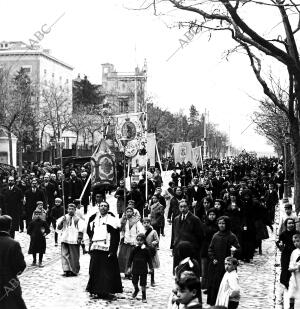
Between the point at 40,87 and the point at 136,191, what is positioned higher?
the point at 40,87

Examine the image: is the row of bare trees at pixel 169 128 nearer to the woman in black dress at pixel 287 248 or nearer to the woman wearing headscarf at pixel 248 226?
the woman wearing headscarf at pixel 248 226

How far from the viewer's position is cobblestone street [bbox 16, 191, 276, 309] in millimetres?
10984

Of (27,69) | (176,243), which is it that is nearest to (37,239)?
(176,243)

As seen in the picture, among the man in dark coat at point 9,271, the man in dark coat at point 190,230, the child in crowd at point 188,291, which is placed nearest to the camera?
the child in crowd at point 188,291

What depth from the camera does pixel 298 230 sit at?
10.8 metres

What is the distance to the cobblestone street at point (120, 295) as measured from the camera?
36.0ft

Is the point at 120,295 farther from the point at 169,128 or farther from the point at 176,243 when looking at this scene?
the point at 169,128

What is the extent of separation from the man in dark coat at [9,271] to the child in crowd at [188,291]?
3.00 meters

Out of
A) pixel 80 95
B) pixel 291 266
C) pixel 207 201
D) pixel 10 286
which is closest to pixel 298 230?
pixel 291 266

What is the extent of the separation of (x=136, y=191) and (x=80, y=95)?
2708 inches

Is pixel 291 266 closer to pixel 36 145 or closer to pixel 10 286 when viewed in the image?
pixel 10 286

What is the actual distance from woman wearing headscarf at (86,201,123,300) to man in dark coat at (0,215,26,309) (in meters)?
3.50

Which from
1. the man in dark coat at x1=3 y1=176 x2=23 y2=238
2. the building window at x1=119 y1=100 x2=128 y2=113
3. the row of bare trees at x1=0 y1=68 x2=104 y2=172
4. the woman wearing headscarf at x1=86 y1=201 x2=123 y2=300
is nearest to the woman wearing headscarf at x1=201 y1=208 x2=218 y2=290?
the woman wearing headscarf at x1=86 y1=201 x2=123 y2=300

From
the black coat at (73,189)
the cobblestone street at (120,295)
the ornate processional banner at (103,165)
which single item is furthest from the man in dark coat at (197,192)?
the cobblestone street at (120,295)
